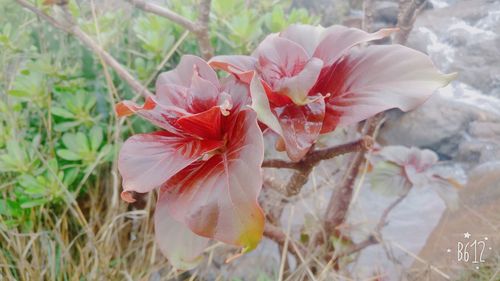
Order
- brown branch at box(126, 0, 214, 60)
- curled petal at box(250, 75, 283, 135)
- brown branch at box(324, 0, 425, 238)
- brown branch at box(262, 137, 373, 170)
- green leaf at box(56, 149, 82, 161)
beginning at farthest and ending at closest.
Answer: green leaf at box(56, 149, 82, 161) < brown branch at box(126, 0, 214, 60) < brown branch at box(324, 0, 425, 238) < brown branch at box(262, 137, 373, 170) < curled petal at box(250, 75, 283, 135)

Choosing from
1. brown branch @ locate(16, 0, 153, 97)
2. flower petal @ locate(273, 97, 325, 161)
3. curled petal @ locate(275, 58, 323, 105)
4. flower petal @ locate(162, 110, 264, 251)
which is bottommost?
brown branch @ locate(16, 0, 153, 97)

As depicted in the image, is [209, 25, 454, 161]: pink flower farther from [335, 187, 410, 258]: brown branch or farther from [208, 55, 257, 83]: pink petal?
[335, 187, 410, 258]: brown branch

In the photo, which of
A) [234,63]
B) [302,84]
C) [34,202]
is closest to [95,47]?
[34,202]

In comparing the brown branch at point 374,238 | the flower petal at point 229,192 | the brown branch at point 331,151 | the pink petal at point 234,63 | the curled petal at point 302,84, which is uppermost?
the curled petal at point 302,84

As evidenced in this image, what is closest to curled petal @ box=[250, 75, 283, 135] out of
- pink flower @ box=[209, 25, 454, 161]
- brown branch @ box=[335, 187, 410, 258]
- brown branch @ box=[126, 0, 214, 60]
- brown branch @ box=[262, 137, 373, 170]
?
pink flower @ box=[209, 25, 454, 161]

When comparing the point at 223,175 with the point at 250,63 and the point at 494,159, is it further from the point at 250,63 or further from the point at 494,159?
the point at 494,159

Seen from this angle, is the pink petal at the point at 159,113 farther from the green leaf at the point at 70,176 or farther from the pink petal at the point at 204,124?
the green leaf at the point at 70,176

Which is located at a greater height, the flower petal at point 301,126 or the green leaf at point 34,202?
the flower petal at point 301,126

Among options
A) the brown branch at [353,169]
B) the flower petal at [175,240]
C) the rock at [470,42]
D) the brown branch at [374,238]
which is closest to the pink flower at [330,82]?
the flower petal at [175,240]
